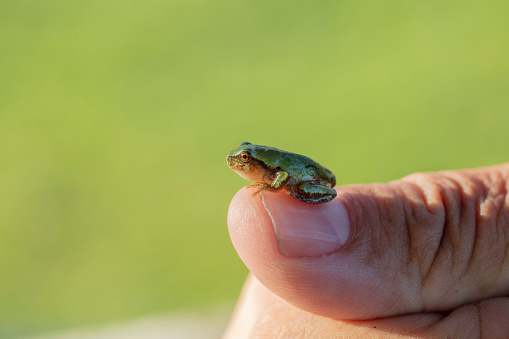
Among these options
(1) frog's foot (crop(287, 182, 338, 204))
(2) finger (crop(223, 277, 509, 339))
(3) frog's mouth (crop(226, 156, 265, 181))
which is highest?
(3) frog's mouth (crop(226, 156, 265, 181))

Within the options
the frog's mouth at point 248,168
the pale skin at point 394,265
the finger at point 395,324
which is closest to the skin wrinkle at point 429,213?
the pale skin at point 394,265

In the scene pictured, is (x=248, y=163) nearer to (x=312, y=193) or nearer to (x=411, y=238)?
(x=312, y=193)

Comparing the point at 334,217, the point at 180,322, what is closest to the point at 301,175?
the point at 334,217

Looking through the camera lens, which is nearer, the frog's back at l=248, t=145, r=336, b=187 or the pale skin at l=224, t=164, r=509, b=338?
the pale skin at l=224, t=164, r=509, b=338

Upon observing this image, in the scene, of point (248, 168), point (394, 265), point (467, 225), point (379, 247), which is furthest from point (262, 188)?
point (467, 225)

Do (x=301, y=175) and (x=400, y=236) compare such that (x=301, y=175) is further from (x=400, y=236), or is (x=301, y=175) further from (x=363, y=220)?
(x=400, y=236)

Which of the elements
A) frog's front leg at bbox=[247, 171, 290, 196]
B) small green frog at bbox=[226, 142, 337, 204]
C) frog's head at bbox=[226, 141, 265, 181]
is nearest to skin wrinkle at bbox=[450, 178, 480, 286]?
small green frog at bbox=[226, 142, 337, 204]

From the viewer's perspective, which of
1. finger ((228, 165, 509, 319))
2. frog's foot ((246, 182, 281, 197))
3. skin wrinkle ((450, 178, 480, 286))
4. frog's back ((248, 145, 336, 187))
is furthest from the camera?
frog's back ((248, 145, 336, 187))

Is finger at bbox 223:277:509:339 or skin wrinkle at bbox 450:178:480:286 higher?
skin wrinkle at bbox 450:178:480:286

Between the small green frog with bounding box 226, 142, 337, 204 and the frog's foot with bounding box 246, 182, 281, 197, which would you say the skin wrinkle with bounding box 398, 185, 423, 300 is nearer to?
the small green frog with bounding box 226, 142, 337, 204

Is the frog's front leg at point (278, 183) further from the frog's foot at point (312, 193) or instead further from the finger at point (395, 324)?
the finger at point (395, 324)
